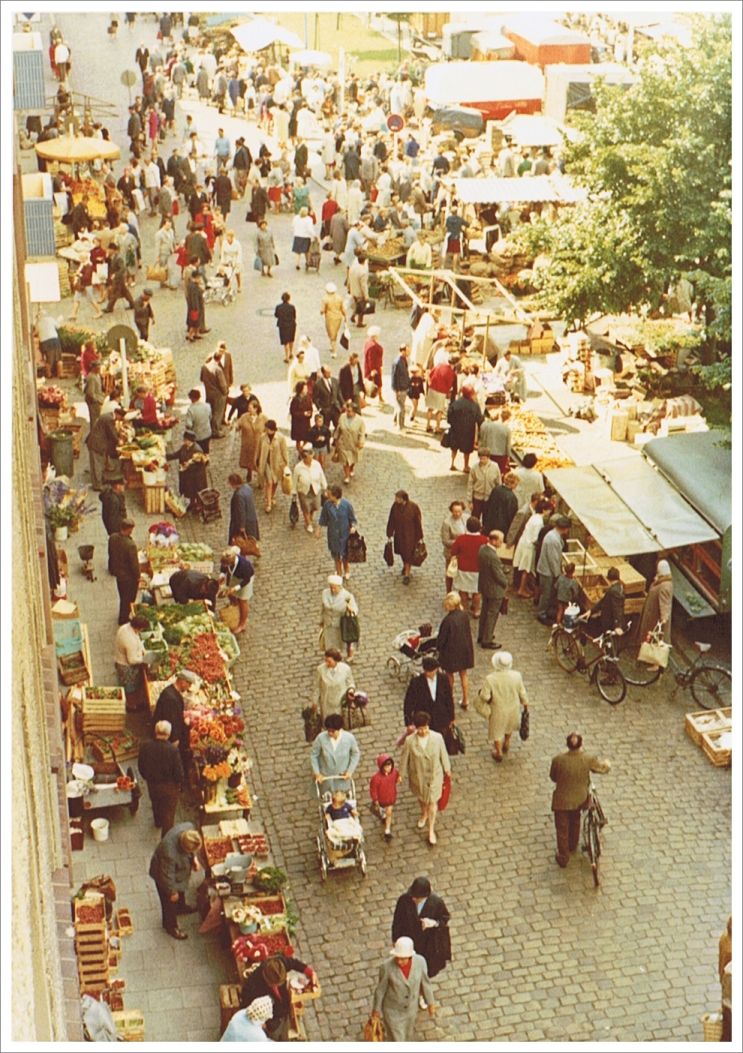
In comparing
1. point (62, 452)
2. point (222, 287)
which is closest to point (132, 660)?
point (62, 452)

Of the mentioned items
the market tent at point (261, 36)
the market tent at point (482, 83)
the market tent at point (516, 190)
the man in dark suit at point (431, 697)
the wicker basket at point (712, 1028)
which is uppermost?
the market tent at point (261, 36)

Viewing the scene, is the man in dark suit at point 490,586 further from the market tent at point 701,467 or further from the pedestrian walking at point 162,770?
the pedestrian walking at point 162,770

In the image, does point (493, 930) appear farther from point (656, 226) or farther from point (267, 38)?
point (267, 38)

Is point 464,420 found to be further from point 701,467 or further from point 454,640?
point 454,640

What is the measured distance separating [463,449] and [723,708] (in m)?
6.27

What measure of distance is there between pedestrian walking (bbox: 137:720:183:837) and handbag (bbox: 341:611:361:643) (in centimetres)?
287

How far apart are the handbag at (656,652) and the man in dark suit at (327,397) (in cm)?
671

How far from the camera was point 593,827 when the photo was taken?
1445cm

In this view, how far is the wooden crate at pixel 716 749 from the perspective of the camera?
16.3 meters

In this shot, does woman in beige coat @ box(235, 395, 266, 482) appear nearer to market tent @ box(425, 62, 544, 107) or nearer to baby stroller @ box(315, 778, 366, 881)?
baby stroller @ box(315, 778, 366, 881)

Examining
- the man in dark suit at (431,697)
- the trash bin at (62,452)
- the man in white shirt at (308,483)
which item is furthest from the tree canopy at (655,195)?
the trash bin at (62,452)

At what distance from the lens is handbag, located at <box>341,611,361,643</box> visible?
1708 centimetres

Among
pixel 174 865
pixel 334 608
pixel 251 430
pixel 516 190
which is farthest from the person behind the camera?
pixel 516 190

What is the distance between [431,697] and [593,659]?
129 inches
